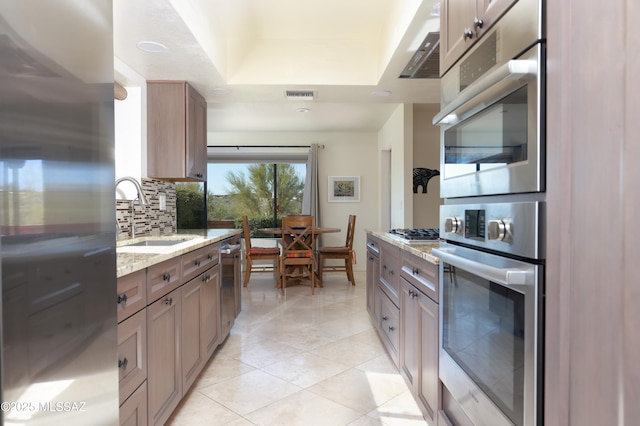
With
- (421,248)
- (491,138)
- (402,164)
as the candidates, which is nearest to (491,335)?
(491,138)

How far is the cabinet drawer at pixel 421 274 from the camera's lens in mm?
1562

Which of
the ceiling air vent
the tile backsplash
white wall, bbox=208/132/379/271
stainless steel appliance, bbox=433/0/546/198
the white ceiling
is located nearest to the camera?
stainless steel appliance, bbox=433/0/546/198

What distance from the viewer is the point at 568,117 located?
0.70 meters

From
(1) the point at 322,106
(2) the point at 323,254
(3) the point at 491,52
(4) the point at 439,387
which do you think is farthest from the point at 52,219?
(2) the point at 323,254

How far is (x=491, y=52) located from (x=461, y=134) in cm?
29

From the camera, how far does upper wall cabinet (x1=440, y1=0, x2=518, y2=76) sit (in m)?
1.04

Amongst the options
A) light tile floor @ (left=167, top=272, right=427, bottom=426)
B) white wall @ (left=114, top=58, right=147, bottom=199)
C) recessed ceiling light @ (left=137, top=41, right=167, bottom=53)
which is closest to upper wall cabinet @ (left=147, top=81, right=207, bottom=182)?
white wall @ (left=114, top=58, right=147, bottom=199)

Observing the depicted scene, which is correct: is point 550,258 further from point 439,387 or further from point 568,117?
point 439,387

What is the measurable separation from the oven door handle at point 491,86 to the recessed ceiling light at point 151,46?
1992mm

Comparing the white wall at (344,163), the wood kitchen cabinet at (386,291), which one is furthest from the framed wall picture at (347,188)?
the wood kitchen cabinet at (386,291)

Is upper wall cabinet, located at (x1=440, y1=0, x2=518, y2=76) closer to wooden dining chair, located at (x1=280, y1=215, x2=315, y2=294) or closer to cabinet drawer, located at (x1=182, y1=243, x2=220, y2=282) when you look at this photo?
cabinet drawer, located at (x1=182, y1=243, x2=220, y2=282)

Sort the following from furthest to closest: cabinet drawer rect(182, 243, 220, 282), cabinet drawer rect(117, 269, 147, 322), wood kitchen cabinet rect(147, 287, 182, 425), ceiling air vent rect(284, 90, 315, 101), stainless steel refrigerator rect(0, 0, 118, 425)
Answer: ceiling air vent rect(284, 90, 315, 101) < cabinet drawer rect(182, 243, 220, 282) < wood kitchen cabinet rect(147, 287, 182, 425) < cabinet drawer rect(117, 269, 147, 322) < stainless steel refrigerator rect(0, 0, 118, 425)

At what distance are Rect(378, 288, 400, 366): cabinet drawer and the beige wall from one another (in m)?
2.72

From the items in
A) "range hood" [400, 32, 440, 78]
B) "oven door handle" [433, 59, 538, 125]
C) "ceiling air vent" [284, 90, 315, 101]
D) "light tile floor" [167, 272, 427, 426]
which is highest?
"range hood" [400, 32, 440, 78]
